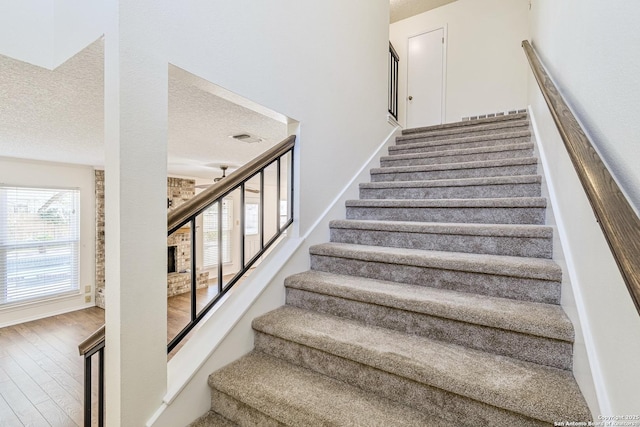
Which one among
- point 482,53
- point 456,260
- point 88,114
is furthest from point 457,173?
point 482,53

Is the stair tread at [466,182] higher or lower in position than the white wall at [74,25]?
lower

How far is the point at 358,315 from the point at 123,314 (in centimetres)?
106

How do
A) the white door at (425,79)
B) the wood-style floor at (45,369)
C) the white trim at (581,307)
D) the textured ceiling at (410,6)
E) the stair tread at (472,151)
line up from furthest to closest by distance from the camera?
the white door at (425,79), the textured ceiling at (410,6), the wood-style floor at (45,369), the stair tread at (472,151), the white trim at (581,307)

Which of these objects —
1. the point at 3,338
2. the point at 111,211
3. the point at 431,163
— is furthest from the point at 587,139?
the point at 3,338

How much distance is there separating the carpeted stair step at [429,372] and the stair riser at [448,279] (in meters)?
0.34

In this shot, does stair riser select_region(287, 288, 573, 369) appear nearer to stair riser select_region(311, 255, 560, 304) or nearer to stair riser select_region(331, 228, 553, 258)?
stair riser select_region(311, 255, 560, 304)

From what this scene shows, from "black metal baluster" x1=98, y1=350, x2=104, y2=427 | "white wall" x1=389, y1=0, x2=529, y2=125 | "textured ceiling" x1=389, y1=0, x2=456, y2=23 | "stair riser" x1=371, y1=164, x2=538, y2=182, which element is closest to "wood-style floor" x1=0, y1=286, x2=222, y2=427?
"black metal baluster" x1=98, y1=350, x2=104, y2=427

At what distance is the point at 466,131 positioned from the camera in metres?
3.12

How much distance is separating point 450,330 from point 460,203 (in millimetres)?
962

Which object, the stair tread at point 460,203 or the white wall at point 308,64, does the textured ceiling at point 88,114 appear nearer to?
the white wall at point 308,64

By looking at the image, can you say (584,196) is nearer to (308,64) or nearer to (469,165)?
(469,165)

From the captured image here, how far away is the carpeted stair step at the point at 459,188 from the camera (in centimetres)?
197

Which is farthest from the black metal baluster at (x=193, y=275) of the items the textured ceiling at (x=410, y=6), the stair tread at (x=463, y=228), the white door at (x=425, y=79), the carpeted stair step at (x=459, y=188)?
the textured ceiling at (x=410, y=6)

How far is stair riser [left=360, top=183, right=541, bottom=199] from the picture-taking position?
1.98 metres
